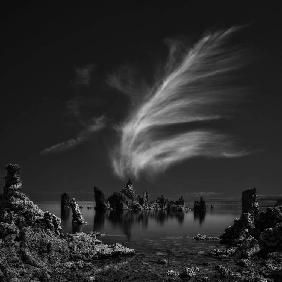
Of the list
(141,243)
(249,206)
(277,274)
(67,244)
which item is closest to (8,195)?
(67,244)

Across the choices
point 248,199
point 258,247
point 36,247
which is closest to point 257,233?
point 258,247

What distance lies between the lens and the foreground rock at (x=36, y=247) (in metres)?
50.7

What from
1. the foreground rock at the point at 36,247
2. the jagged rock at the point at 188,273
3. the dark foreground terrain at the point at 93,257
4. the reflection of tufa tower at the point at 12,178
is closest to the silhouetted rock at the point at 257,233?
the dark foreground terrain at the point at 93,257

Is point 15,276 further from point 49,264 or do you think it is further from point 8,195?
point 8,195

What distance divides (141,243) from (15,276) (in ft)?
141

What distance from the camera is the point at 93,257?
61.2 m

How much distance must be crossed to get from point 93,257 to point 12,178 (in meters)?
19.9

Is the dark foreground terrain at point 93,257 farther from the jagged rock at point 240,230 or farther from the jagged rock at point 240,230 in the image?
the jagged rock at point 240,230

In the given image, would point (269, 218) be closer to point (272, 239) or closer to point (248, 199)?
point (272, 239)

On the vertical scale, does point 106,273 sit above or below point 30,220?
below

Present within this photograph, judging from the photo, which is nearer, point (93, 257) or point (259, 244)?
point (93, 257)

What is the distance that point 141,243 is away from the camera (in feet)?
290

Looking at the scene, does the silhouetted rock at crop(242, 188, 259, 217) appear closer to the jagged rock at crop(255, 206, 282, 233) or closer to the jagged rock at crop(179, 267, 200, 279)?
the jagged rock at crop(255, 206, 282, 233)

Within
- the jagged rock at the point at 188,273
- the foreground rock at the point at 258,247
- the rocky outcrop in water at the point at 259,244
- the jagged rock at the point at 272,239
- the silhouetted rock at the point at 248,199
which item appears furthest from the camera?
the silhouetted rock at the point at 248,199
